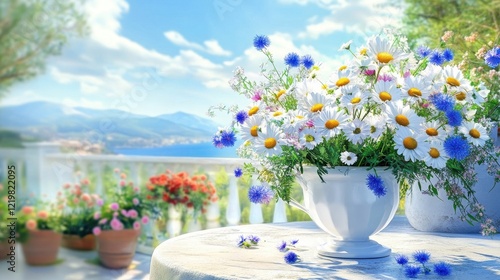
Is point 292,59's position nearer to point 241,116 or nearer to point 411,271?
point 241,116

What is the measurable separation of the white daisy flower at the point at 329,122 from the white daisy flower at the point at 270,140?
6cm

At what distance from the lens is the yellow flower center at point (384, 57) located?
987 millimetres

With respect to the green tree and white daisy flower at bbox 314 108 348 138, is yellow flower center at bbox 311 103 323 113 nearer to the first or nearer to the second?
white daisy flower at bbox 314 108 348 138

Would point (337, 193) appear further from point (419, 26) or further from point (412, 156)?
point (419, 26)

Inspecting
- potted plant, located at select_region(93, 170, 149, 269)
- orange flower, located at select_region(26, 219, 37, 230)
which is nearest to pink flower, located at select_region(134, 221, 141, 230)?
potted plant, located at select_region(93, 170, 149, 269)

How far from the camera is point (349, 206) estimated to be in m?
1.01

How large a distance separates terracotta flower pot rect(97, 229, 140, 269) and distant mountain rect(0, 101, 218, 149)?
1.76 m

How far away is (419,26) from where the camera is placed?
22.7ft

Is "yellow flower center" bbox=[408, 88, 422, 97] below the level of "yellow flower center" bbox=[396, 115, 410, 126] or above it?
above

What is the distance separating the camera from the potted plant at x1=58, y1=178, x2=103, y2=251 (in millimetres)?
4207

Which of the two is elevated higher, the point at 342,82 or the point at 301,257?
the point at 342,82

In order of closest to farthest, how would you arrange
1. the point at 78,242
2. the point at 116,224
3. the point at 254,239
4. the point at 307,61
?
the point at 307,61 → the point at 254,239 → the point at 116,224 → the point at 78,242

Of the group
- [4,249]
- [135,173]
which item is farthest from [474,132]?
[4,249]

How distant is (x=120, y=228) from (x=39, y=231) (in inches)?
24.7
